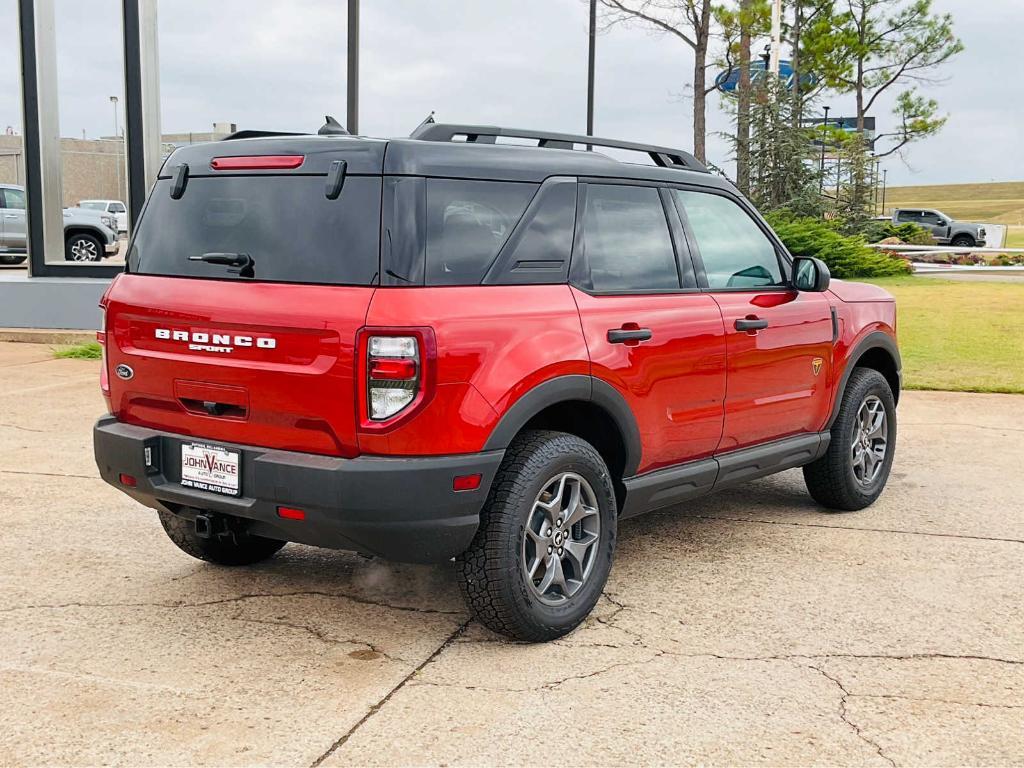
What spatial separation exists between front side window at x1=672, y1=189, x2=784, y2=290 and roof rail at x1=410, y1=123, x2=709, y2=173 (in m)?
0.20

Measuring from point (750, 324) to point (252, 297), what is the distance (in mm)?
2327

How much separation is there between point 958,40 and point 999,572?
51042 millimetres

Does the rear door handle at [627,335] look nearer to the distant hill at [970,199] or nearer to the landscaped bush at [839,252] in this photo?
the landscaped bush at [839,252]

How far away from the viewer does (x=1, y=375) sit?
432 inches

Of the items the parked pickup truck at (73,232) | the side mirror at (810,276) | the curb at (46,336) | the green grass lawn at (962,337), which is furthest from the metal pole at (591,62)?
the side mirror at (810,276)

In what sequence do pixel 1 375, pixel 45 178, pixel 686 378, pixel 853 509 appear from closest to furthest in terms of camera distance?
1. pixel 686 378
2. pixel 853 509
3. pixel 1 375
4. pixel 45 178

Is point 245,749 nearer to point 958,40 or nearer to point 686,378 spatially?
point 686,378

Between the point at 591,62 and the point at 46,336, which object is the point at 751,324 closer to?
the point at 46,336

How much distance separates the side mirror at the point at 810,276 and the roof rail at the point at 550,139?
27.4 inches

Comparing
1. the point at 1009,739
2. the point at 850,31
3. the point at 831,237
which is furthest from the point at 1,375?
the point at 850,31

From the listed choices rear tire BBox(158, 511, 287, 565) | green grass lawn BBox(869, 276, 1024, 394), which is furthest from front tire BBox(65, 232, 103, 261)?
rear tire BBox(158, 511, 287, 565)

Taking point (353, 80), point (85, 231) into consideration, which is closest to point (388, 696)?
point (353, 80)

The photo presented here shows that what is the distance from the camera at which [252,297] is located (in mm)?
4051

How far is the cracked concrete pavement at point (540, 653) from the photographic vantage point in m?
3.47
